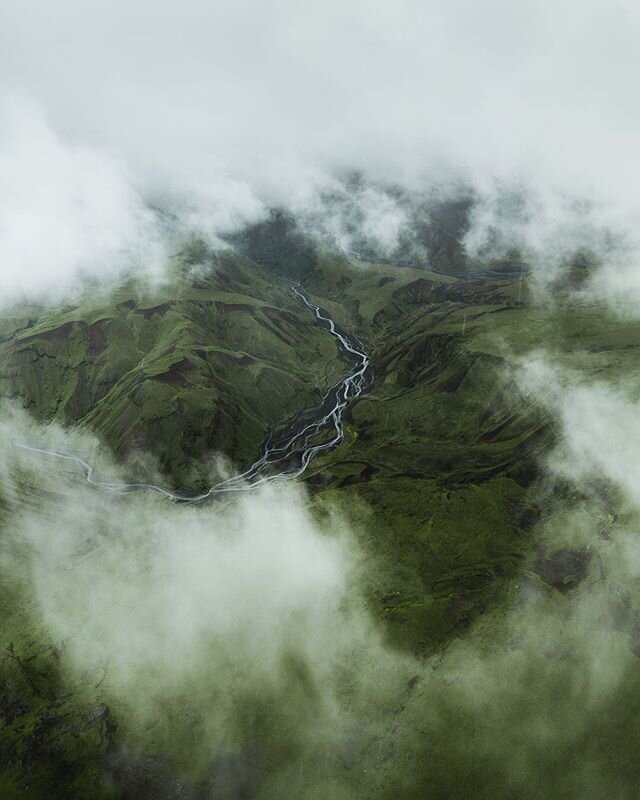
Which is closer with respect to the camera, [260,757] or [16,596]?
[260,757]

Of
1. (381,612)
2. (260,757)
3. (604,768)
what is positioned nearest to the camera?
(604,768)

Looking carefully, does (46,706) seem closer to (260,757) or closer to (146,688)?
(146,688)

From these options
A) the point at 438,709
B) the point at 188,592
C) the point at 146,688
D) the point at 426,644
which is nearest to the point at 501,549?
the point at 426,644

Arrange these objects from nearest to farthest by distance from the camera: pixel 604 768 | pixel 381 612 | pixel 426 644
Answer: pixel 604 768
pixel 426 644
pixel 381 612

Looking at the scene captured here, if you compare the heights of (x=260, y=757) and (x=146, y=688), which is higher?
(x=260, y=757)

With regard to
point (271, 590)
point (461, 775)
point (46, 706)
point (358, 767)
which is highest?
point (461, 775)

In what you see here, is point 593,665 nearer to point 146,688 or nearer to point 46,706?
point 146,688

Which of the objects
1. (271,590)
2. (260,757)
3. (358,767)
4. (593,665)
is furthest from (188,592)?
(593,665)

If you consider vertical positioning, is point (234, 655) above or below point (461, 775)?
below

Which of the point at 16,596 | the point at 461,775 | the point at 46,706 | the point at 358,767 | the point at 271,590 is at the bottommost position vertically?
the point at 16,596
